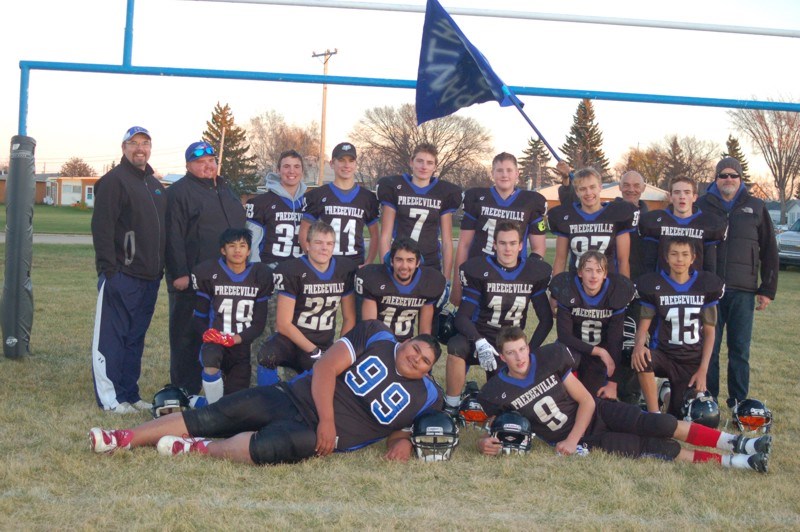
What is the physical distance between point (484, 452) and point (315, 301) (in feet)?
5.56

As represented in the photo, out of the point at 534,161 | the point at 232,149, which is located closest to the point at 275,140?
the point at 232,149

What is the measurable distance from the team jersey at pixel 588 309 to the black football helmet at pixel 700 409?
0.59m

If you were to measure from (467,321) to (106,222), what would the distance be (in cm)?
278

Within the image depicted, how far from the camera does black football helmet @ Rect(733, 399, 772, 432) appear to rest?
542 centimetres

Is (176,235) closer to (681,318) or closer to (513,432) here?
(513,432)

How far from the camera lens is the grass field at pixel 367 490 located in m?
3.64

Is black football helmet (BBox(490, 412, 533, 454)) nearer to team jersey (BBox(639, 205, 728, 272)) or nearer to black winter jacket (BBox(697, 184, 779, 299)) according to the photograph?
team jersey (BBox(639, 205, 728, 272))

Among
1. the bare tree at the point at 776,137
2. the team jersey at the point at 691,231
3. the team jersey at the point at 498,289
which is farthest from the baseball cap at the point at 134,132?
the bare tree at the point at 776,137

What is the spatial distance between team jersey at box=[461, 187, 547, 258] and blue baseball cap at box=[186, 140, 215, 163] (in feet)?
6.82

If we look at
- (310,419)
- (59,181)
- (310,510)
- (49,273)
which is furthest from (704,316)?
(59,181)

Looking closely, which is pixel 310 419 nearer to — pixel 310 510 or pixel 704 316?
pixel 310 510

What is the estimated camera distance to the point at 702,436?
4844 mm

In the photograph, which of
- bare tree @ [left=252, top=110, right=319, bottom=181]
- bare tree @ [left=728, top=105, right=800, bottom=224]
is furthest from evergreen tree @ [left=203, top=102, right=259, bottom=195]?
bare tree @ [left=728, top=105, right=800, bottom=224]

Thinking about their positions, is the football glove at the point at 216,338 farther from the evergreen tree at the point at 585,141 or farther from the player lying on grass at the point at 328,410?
the evergreen tree at the point at 585,141
